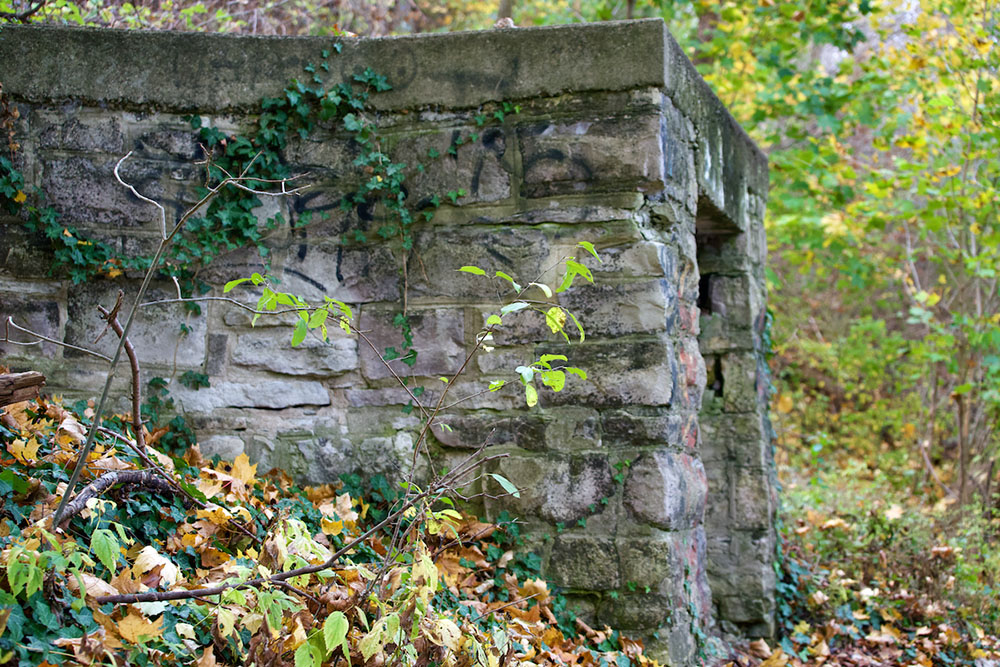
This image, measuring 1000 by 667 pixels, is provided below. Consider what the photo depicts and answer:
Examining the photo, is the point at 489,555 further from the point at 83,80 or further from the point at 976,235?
the point at 976,235

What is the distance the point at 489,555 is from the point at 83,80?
218cm

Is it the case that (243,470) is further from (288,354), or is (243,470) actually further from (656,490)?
(656,490)

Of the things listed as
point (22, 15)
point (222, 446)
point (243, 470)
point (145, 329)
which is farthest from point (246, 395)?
point (22, 15)

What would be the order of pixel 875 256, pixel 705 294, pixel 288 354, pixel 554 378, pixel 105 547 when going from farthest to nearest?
1. pixel 875 256
2. pixel 705 294
3. pixel 288 354
4. pixel 554 378
5. pixel 105 547

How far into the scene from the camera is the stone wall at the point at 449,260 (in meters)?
2.84

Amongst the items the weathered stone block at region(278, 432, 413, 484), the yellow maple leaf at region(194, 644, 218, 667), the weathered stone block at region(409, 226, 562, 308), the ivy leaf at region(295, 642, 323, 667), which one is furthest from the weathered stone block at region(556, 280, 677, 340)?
the yellow maple leaf at region(194, 644, 218, 667)

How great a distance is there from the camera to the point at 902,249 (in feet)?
27.3

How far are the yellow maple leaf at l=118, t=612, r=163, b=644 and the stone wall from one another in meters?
1.23

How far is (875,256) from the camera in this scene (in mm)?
8398

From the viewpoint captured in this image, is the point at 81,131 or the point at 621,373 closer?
the point at 621,373

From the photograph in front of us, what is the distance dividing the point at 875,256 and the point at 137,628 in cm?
816

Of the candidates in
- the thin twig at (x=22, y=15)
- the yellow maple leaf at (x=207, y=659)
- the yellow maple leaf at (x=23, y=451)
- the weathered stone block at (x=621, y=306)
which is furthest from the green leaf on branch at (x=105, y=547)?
the thin twig at (x=22, y=15)

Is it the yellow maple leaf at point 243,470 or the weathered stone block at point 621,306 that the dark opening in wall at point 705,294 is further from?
the yellow maple leaf at point 243,470

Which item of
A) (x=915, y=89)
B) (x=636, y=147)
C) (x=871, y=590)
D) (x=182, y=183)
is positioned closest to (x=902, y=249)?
(x=915, y=89)
